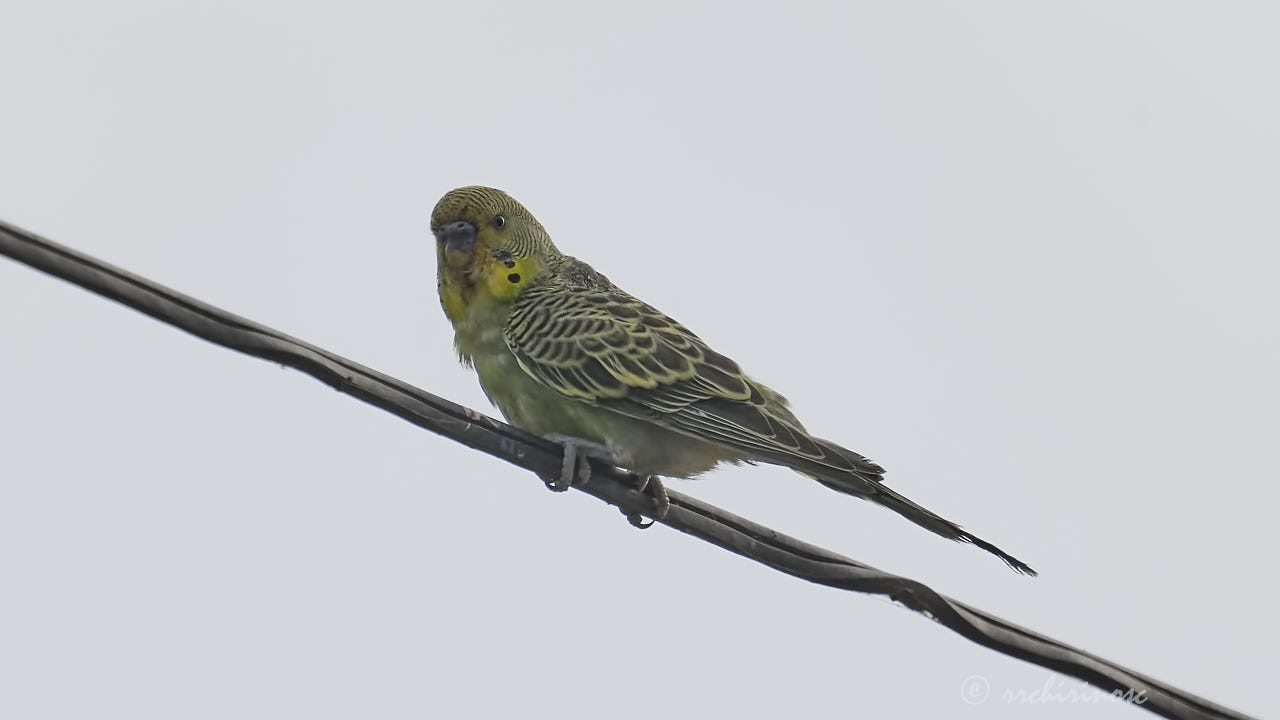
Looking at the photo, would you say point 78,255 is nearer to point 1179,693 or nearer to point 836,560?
point 836,560

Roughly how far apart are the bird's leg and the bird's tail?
1333 millimetres

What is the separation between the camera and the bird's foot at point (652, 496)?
8.27m

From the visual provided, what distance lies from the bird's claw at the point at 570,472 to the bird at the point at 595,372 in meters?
0.01

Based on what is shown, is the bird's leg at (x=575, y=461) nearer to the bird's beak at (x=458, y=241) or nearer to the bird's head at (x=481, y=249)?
the bird's head at (x=481, y=249)

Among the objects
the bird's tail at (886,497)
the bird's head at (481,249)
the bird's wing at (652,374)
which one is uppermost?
the bird's head at (481,249)

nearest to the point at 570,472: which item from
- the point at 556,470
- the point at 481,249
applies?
the point at 556,470

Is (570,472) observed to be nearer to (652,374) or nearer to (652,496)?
(652,496)

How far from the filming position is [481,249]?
10.5 m

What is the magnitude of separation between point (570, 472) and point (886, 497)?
176cm

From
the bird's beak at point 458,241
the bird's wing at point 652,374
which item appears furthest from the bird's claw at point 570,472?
the bird's beak at point 458,241

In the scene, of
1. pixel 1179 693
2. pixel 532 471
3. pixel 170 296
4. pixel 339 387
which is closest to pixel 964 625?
pixel 1179 693

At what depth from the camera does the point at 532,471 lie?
7.79m

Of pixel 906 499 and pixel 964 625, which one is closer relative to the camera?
pixel 964 625

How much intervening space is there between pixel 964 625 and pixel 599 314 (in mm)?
3970
